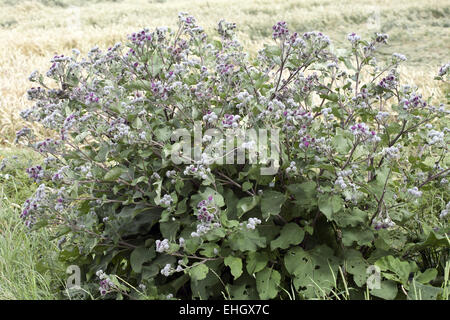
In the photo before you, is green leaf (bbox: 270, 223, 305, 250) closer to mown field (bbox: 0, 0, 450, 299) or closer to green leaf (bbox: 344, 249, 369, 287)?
green leaf (bbox: 344, 249, 369, 287)

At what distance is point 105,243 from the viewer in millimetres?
2547

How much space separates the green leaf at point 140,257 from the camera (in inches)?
94.5

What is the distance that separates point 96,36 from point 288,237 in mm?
7828

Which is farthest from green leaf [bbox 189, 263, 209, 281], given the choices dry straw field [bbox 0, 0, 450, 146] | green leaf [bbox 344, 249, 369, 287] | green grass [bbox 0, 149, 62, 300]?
dry straw field [bbox 0, 0, 450, 146]

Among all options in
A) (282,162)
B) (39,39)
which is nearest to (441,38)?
(39,39)

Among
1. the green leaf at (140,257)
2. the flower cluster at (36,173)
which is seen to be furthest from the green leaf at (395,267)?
the flower cluster at (36,173)

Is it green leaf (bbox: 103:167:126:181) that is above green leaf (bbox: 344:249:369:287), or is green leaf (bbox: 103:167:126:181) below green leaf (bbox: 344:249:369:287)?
above

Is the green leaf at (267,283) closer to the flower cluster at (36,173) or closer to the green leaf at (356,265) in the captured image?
Answer: the green leaf at (356,265)

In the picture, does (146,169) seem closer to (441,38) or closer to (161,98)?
(161,98)

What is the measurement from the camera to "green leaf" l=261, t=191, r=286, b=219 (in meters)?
2.17

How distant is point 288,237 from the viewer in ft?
7.32

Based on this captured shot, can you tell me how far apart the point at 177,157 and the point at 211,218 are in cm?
35

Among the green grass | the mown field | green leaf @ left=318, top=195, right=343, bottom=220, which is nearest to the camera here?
green leaf @ left=318, top=195, right=343, bottom=220

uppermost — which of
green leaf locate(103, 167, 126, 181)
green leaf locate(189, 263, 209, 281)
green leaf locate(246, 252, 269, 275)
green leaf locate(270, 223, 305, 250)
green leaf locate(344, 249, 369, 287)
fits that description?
green leaf locate(103, 167, 126, 181)
